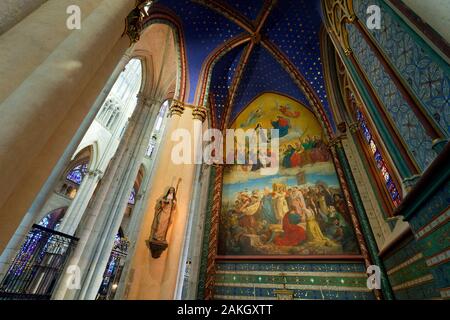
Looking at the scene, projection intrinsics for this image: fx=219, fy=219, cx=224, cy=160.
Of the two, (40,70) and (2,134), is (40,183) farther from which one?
(40,70)

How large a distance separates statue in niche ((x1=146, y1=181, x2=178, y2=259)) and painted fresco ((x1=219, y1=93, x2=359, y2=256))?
2469 mm

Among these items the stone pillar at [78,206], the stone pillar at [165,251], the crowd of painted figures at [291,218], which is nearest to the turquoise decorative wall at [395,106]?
the crowd of painted figures at [291,218]

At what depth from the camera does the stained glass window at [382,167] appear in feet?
13.6

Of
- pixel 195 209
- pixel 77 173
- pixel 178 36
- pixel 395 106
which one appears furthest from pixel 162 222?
pixel 77 173

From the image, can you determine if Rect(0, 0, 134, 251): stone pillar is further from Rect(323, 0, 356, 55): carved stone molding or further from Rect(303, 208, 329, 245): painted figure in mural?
Rect(303, 208, 329, 245): painted figure in mural

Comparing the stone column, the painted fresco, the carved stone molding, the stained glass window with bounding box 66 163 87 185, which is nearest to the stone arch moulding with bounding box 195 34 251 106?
the painted fresco

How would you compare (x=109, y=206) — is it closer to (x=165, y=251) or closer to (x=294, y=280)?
(x=165, y=251)

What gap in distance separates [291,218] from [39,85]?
5.64 meters

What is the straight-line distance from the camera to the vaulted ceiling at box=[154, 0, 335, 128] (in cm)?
644

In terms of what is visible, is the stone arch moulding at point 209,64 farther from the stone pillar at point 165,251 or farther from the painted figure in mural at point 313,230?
the painted figure in mural at point 313,230

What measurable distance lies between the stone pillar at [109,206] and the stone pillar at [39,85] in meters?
5.42
